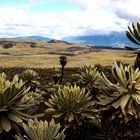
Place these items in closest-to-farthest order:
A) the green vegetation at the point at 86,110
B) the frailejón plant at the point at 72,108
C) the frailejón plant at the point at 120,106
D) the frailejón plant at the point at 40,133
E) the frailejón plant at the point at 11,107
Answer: the frailejón plant at the point at 40,133, the frailejón plant at the point at 11,107, the green vegetation at the point at 86,110, the frailejón plant at the point at 120,106, the frailejón plant at the point at 72,108

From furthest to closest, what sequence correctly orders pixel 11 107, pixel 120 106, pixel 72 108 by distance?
pixel 72 108
pixel 120 106
pixel 11 107

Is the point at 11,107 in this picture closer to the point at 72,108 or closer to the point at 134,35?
the point at 72,108

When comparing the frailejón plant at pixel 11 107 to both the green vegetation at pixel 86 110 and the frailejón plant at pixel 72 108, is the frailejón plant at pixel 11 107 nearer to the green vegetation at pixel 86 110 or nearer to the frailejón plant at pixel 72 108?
the green vegetation at pixel 86 110

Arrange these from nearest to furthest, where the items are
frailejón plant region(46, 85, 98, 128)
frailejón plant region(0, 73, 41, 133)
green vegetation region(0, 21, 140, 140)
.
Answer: frailejón plant region(0, 73, 41, 133) < green vegetation region(0, 21, 140, 140) < frailejón plant region(46, 85, 98, 128)

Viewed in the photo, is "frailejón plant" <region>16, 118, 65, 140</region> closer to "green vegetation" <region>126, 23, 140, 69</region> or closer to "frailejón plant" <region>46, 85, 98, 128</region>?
"frailejón plant" <region>46, 85, 98, 128</region>

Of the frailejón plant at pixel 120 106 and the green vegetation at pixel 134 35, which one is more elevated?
the green vegetation at pixel 134 35

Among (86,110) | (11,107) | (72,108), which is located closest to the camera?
(11,107)

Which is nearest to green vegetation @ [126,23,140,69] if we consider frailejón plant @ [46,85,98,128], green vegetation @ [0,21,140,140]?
green vegetation @ [0,21,140,140]

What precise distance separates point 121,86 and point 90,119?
1.38 m

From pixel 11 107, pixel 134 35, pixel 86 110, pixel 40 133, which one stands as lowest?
pixel 86 110

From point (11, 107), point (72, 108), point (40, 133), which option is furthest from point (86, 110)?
point (40, 133)

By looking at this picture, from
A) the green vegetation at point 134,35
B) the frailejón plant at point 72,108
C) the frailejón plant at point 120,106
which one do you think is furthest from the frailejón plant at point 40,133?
the green vegetation at point 134,35

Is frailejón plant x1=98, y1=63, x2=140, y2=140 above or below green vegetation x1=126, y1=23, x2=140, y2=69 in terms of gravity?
below

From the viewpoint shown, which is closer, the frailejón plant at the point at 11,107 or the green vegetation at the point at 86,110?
the frailejón plant at the point at 11,107
